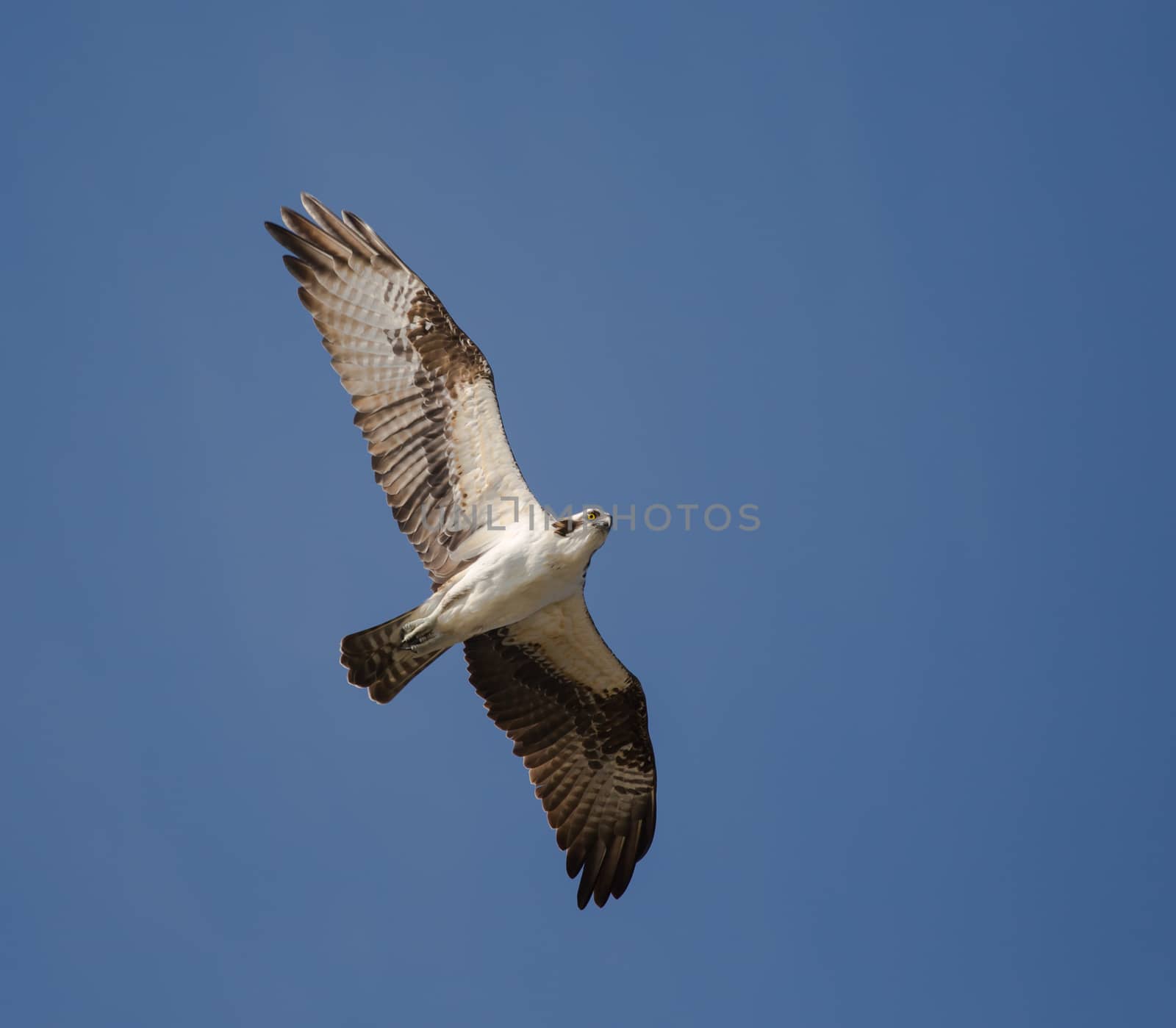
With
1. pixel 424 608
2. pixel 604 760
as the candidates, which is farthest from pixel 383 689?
pixel 604 760

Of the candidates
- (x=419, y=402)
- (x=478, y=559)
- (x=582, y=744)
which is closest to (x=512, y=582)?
(x=478, y=559)

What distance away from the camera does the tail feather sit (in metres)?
10.5

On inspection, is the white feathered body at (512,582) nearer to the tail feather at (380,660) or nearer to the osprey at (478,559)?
the osprey at (478,559)

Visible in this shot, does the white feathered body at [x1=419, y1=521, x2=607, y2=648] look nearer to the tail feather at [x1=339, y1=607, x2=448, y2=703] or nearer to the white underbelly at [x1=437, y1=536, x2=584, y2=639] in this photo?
the white underbelly at [x1=437, y1=536, x2=584, y2=639]

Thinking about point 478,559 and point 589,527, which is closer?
point 589,527

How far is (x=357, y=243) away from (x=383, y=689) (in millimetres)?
4044

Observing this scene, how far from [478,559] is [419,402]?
4.91 feet

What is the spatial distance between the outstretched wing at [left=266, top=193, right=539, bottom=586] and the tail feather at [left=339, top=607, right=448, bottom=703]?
68 centimetres

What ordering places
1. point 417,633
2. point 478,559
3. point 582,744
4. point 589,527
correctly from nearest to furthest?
point 589,527 → point 417,633 → point 478,559 → point 582,744

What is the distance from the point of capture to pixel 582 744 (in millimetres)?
11578

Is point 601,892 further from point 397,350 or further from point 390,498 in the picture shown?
point 397,350

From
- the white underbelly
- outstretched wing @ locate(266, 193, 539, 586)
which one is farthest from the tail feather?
outstretched wing @ locate(266, 193, 539, 586)

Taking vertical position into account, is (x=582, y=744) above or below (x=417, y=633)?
below

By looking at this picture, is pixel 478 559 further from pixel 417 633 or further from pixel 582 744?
pixel 582 744
